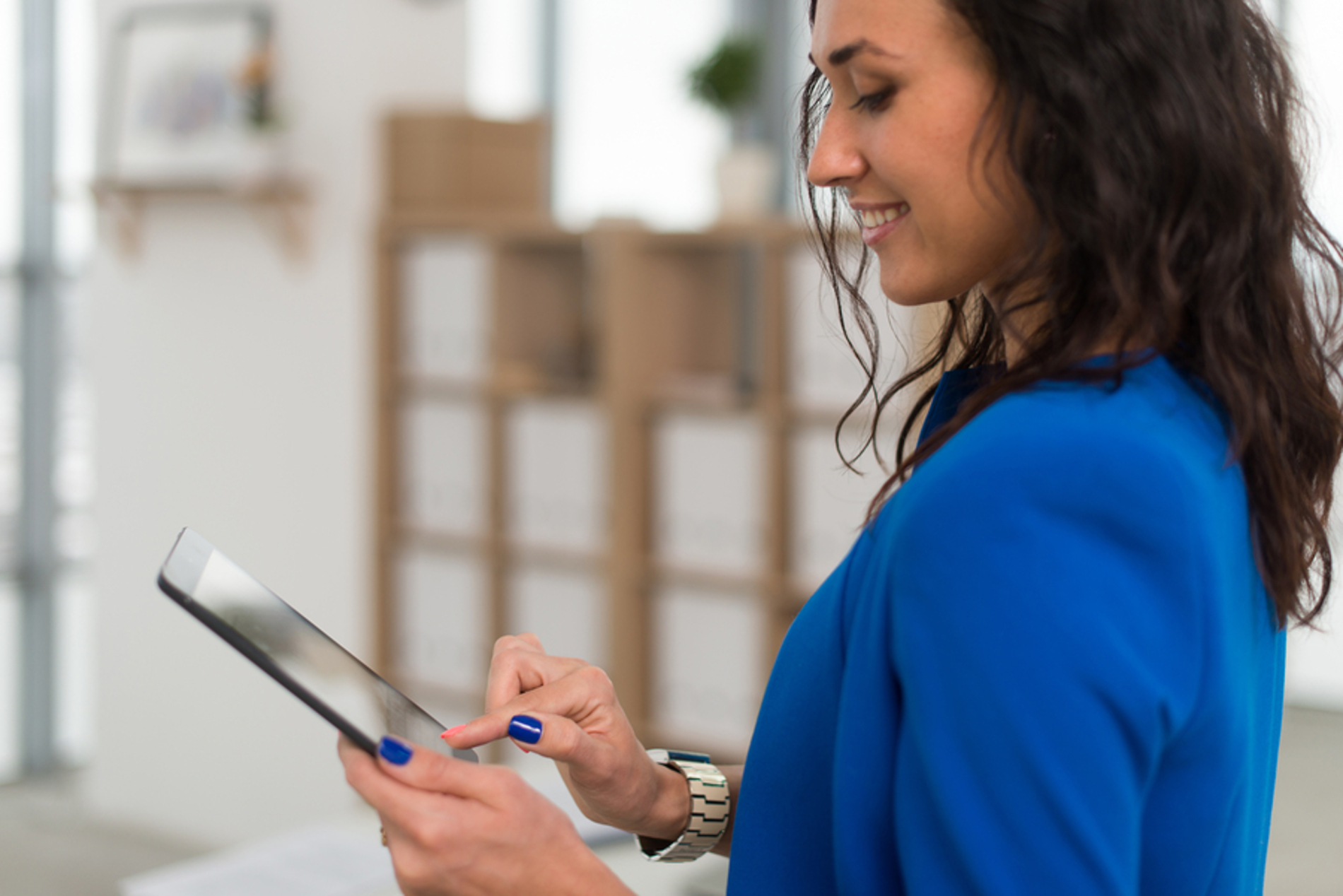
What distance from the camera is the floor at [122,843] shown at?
353cm

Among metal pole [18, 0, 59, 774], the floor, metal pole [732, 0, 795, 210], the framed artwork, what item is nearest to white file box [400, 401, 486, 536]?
the framed artwork

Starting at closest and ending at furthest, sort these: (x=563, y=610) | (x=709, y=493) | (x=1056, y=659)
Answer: (x=1056, y=659) < (x=709, y=493) < (x=563, y=610)

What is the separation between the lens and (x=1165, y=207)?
2.27 ft

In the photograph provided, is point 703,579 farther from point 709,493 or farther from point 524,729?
point 524,729

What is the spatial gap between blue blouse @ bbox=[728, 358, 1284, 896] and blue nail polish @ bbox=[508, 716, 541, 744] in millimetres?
229

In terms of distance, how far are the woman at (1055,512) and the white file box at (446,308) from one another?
8.72 feet

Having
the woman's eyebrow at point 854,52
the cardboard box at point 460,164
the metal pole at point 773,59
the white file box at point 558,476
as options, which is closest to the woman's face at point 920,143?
the woman's eyebrow at point 854,52

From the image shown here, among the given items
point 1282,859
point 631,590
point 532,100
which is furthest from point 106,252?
point 1282,859

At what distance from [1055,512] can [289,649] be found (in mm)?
409

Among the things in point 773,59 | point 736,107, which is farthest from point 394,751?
point 773,59

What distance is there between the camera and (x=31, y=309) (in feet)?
14.0

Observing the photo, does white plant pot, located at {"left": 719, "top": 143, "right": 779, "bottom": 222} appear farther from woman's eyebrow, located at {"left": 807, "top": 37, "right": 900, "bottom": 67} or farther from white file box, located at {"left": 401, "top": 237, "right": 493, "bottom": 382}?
woman's eyebrow, located at {"left": 807, "top": 37, "right": 900, "bottom": 67}

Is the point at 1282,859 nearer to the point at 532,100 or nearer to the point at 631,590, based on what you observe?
the point at 631,590

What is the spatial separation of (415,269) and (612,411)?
0.73 m
